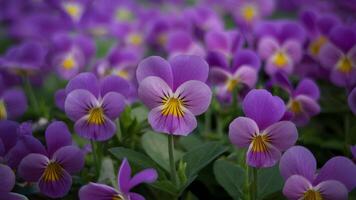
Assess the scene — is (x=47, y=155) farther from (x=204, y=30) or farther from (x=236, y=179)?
(x=204, y=30)

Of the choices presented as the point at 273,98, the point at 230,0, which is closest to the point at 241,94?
the point at 273,98

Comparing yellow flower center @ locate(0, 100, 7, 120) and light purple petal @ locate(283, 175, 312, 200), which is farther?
yellow flower center @ locate(0, 100, 7, 120)

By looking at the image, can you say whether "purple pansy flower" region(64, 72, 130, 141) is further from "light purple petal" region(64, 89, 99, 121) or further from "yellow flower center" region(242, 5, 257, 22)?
"yellow flower center" region(242, 5, 257, 22)

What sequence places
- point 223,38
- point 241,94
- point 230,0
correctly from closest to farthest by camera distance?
point 241,94 < point 223,38 < point 230,0

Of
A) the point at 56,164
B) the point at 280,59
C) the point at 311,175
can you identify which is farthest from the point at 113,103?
the point at 280,59

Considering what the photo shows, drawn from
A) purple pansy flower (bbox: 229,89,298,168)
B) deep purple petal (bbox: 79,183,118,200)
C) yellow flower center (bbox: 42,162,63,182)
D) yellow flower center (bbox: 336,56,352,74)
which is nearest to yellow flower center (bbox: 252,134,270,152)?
purple pansy flower (bbox: 229,89,298,168)

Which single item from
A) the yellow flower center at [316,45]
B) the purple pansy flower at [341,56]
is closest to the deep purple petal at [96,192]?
the purple pansy flower at [341,56]
